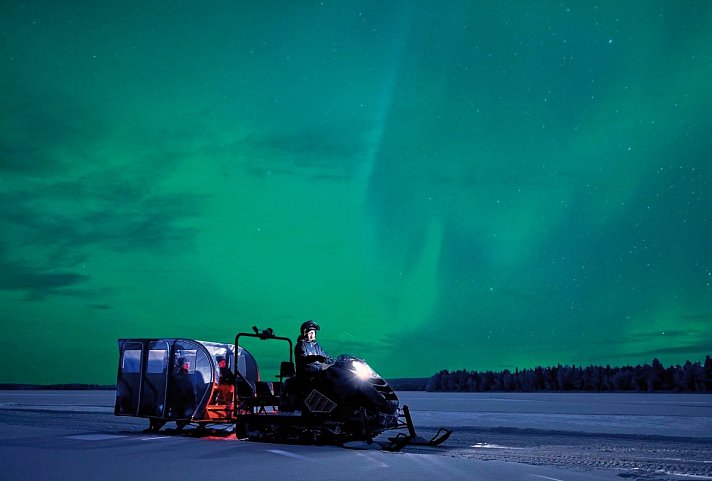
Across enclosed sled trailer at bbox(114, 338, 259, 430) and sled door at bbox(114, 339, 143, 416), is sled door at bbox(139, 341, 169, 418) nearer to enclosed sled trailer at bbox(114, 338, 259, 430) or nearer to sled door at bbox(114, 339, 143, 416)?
enclosed sled trailer at bbox(114, 338, 259, 430)

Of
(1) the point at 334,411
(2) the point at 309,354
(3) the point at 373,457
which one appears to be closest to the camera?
(3) the point at 373,457

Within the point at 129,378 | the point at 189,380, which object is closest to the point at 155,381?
the point at 129,378

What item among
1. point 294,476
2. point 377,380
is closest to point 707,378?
point 377,380

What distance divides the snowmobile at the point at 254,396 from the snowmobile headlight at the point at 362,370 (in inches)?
0.9

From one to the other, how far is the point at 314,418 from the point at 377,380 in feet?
5.71

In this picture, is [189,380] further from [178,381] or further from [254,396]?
[254,396]

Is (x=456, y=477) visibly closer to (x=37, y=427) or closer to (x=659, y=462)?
(x=659, y=462)

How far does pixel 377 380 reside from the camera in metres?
16.3

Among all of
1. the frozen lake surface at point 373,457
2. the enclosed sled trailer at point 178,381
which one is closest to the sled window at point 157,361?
the enclosed sled trailer at point 178,381

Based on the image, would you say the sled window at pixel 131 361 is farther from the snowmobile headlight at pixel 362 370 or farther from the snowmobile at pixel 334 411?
the snowmobile headlight at pixel 362 370

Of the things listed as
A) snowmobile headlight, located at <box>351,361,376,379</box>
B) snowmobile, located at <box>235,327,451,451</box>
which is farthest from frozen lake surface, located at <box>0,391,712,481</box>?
snowmobile headlight, located at <box>351,361,376,379</box>

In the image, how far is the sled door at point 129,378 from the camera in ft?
66.5

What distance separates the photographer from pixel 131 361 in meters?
20.6

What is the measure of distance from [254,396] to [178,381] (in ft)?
8.35
